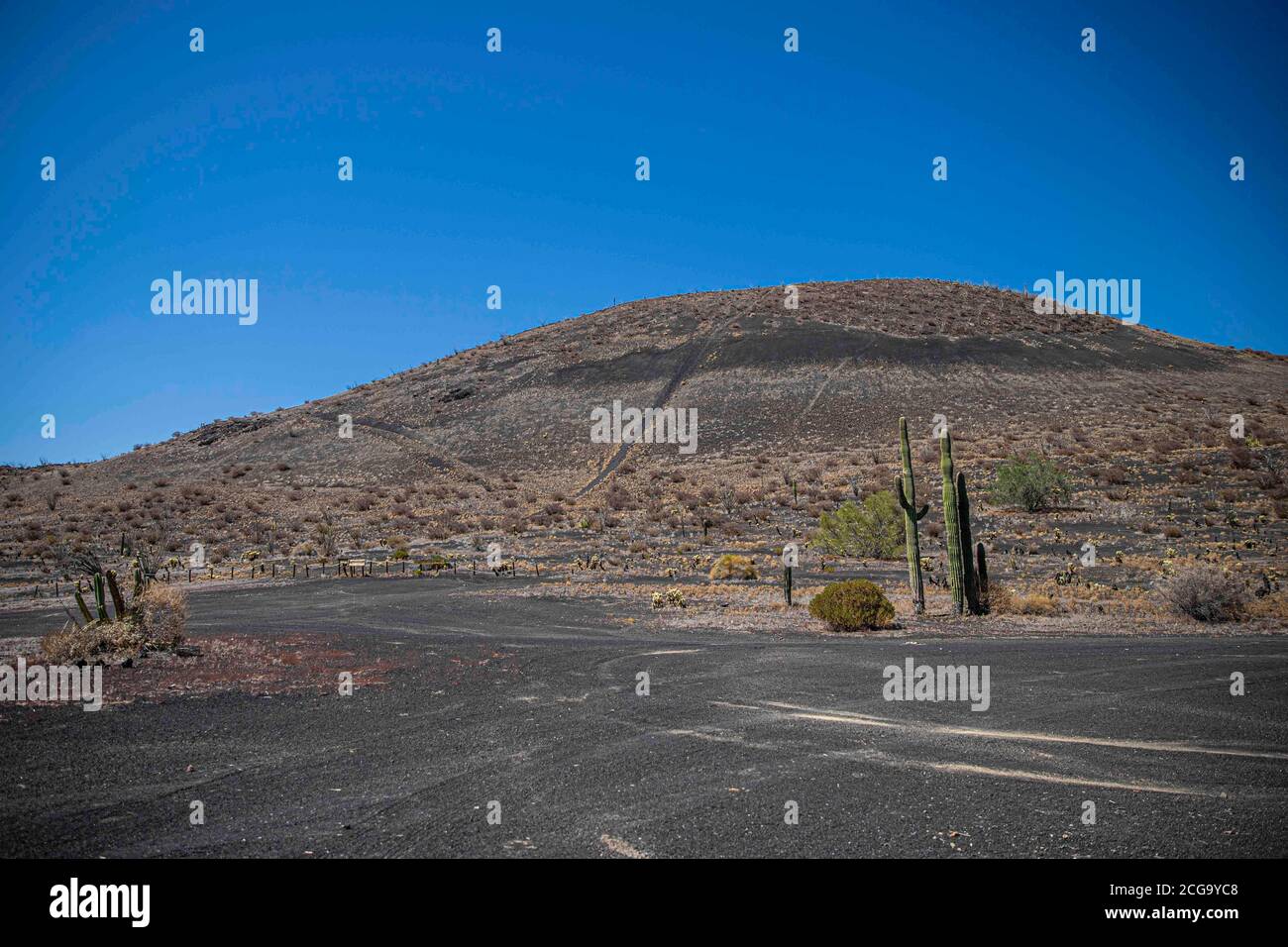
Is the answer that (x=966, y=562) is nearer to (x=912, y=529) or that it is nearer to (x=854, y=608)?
(x=912, y=529)

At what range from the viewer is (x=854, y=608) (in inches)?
722

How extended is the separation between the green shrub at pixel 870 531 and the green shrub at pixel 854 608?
14.2 meters

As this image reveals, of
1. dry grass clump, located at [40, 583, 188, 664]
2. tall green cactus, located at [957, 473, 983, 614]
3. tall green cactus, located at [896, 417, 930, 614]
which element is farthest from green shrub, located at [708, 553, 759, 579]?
dry grass clump, located at [40, 583, 188, 664]

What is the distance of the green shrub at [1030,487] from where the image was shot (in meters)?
40.9
